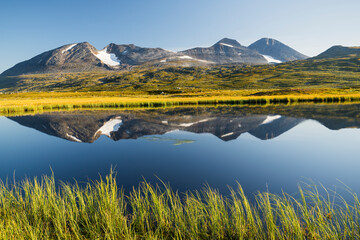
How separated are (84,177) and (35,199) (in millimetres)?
4773

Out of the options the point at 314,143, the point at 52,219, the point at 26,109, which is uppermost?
the point at 26,109

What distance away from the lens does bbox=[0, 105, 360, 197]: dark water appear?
35.5ft

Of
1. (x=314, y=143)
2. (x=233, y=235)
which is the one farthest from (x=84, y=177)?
(x=314, y=143)

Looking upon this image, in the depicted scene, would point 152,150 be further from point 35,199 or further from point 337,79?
point 337,79

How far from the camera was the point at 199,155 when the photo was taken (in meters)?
15.3

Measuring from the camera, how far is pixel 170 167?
12680mm

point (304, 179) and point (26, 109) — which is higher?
point (26, 109)

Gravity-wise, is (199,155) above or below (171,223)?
below

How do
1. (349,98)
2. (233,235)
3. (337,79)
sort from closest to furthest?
(233,235)
(349,98)
(337,79)

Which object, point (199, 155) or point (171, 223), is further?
point (199, 155)

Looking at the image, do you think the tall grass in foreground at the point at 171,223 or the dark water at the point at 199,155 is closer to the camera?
the tall grass in foreground at the point at 171,223

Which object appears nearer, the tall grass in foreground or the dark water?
the tall grass in foreground

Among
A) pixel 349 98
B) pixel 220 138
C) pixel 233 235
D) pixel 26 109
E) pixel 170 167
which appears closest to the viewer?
pixel 233 235

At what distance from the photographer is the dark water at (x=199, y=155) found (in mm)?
10812
